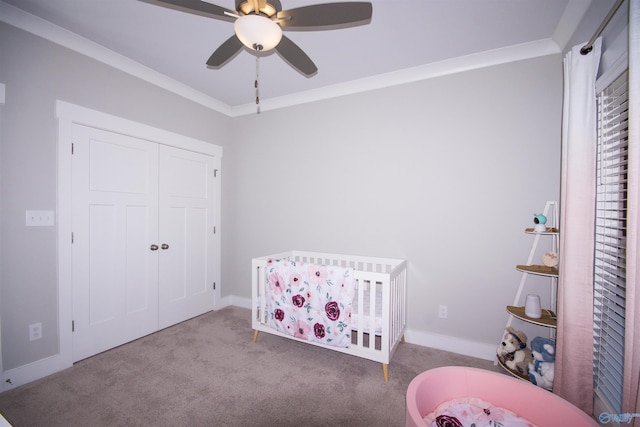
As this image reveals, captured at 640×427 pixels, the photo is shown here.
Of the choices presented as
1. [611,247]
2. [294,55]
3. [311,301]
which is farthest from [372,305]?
[294,55]

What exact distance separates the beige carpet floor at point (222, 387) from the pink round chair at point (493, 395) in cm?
44

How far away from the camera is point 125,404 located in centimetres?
166

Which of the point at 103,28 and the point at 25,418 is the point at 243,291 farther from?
the point at 103,28

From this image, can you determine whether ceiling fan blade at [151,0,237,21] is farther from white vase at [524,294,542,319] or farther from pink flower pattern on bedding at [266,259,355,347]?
white vase at [524,294,542,319]

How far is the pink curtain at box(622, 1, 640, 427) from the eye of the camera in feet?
3.46

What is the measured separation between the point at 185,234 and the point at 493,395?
2923 millimetres

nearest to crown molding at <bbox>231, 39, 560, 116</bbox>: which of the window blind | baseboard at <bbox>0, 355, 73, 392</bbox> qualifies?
the window blind

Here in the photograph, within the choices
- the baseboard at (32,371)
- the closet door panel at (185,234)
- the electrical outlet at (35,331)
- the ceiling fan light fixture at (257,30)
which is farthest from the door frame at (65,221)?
the ceiling fan light fixture at (257,30)

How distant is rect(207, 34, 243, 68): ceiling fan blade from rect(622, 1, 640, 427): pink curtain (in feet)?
5.70

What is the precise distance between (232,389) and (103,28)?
2721 millimetres

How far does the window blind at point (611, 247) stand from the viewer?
134 centimetres

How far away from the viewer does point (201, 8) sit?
125 centimetres

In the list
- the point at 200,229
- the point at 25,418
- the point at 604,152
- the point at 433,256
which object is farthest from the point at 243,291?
the point at 604,152

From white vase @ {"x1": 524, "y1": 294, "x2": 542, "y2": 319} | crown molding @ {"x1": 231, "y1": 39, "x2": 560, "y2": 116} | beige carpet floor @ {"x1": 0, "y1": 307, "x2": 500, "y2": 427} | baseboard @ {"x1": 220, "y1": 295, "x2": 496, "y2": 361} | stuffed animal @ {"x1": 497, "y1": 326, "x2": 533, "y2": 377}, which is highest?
crown molding @ {"x1": 231, "y1": 39, "x2": 560, "y2": 116}
